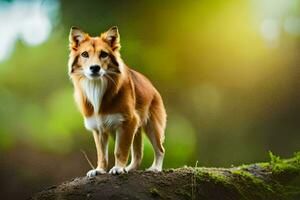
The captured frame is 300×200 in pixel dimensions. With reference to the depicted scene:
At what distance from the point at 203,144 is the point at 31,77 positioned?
1404 millimetres

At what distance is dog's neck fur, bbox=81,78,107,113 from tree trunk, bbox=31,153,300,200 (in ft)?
1.35

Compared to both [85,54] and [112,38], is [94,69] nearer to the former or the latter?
[85,54]

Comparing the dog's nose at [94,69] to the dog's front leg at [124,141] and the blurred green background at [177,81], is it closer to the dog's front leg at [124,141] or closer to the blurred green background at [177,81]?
the dog's front leg at [124,141]

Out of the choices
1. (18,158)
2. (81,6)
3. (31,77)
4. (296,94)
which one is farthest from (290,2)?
(18,158)

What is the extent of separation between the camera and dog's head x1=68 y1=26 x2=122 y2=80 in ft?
9.81

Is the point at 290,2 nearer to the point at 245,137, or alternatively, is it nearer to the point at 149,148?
the point at 245,137

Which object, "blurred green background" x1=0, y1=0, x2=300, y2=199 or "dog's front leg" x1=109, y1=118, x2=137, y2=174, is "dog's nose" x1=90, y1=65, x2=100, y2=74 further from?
"blurred green background" x1=0, y1=0, x2=300, y2=199

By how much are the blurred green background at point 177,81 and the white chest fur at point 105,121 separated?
3.39 ft

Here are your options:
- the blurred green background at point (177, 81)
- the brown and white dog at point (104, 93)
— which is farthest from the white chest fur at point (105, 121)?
the blurred green background at point (177, 81)

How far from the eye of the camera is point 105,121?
307cm

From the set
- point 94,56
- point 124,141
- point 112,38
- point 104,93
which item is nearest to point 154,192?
point 124,141

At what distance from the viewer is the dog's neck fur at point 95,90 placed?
307 cm

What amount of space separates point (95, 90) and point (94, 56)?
181mm

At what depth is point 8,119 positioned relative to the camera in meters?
4.10
